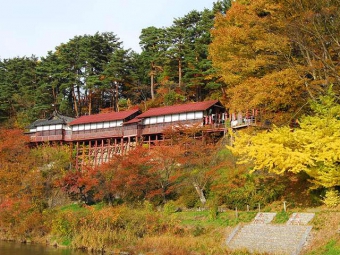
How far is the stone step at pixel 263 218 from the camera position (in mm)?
21484

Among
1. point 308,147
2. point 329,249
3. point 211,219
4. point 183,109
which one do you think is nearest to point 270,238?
point 329,249

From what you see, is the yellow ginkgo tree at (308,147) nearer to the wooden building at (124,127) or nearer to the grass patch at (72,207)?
the wooden building at (124,127)

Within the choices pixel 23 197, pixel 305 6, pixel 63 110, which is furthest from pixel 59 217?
pixel 63 110

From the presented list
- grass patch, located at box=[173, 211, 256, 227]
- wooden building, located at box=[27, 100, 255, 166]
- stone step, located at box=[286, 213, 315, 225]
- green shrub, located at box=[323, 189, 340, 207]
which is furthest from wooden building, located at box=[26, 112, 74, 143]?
green shrub, located at box=[323, 189, 340, 207]

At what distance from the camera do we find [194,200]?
27953mm

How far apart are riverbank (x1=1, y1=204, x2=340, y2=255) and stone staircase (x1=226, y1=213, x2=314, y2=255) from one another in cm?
53

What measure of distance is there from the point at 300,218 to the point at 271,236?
194cm

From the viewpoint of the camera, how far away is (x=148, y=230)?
23969 millimetres

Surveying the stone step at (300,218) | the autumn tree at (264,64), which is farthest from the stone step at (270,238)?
the autumn tree at (264,64)

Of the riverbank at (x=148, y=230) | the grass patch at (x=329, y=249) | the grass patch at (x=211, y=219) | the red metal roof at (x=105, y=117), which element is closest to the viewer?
the grass patch at (x=329, y=249)

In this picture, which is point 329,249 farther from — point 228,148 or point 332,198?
point 228,148

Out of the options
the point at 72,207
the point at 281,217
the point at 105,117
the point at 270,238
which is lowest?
the point at 72,207

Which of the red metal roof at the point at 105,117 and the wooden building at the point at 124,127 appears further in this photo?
the red metal roof at the point at 105,117

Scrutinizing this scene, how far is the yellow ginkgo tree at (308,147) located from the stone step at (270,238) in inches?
113
